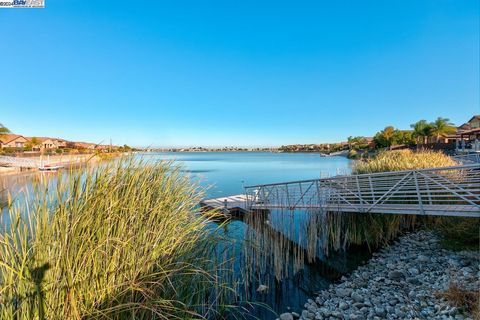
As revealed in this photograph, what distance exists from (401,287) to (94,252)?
5.24 m

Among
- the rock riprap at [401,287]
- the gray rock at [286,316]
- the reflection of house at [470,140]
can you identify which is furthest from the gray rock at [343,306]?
the reflection of house at [470,140]

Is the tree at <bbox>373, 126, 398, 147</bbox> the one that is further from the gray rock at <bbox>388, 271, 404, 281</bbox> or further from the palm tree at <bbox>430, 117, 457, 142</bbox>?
the gray rock at <bbox>388, 271, 404, 281</bbox>

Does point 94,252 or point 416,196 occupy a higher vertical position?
point 94,252

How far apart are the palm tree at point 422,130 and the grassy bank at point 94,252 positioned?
5025 centimetres

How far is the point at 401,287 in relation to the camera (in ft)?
14.0

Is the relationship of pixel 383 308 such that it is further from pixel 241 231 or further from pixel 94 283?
pixel 241 231

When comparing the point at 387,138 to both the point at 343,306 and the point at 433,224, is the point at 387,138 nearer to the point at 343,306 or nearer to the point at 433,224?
the point at 433,224

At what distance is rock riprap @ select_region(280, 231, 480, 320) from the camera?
11.6 feet

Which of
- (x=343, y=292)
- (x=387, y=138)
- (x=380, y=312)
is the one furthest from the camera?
(x=387, y=138)

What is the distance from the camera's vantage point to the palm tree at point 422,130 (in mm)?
39553

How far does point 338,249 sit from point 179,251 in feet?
18.0

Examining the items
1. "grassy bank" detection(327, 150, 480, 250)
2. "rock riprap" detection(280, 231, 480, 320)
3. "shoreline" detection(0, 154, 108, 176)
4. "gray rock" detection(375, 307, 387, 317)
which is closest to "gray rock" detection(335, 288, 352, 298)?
"rock riprap" detection(280, 231, 480, 320)

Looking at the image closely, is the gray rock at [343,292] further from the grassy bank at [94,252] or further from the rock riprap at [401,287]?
the grassy bank at [94,252]

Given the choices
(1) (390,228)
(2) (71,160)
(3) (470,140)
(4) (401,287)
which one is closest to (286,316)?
(4) (401,287)
